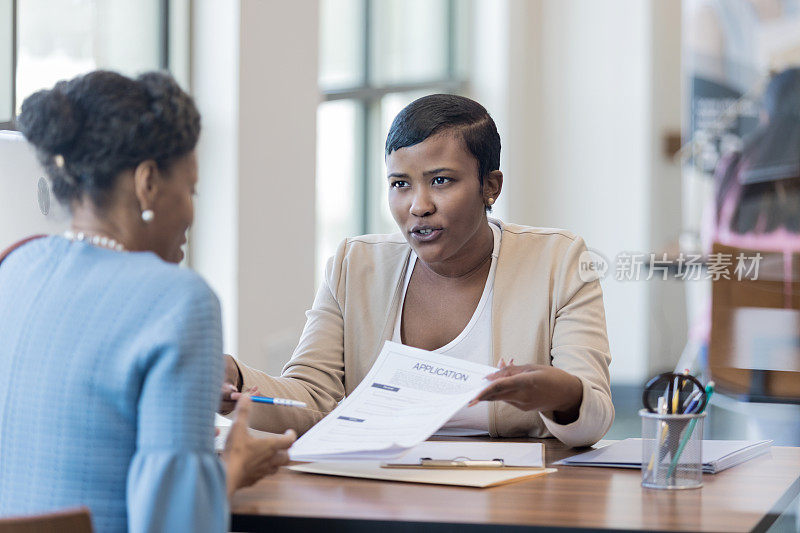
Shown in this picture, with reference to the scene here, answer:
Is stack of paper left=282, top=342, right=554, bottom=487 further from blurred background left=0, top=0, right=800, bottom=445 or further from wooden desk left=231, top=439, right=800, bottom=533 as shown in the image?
blurred background left=0, top=0, right=800, bottom=445

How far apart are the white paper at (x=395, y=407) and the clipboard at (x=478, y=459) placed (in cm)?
7

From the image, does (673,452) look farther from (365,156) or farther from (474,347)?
(365,156)

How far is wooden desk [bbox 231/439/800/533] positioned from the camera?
3.58 feet

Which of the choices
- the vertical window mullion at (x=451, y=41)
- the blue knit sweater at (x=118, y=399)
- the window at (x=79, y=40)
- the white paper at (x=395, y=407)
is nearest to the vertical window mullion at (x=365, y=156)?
the vertical window mullion at (x=451, y=41)

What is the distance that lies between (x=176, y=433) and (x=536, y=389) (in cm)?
59

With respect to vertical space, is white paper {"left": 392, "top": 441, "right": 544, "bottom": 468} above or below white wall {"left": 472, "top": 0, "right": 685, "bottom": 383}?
below

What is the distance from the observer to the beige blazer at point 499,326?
165 cm

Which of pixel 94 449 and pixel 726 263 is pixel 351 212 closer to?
pixel 726 263

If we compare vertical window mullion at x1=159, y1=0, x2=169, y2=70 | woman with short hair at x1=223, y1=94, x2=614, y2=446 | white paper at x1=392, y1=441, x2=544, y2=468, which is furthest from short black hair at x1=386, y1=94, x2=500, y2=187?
vertical window mullion at x1=159, y1=0, x2=169, y2=70

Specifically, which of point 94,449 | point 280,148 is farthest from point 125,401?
point 280,148

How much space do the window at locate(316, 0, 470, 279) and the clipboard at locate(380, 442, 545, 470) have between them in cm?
320

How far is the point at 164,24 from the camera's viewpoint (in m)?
3.55

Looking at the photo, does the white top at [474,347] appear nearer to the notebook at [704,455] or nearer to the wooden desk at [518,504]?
the notebook at [704,455]

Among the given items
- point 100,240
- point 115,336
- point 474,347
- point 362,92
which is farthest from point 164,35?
point 115,336
